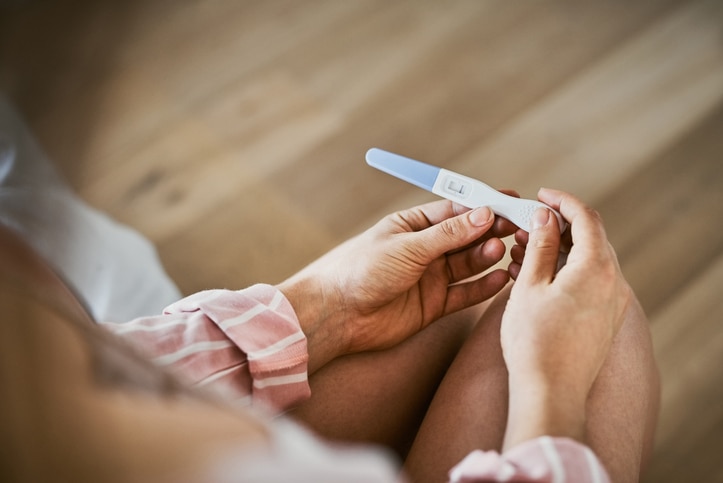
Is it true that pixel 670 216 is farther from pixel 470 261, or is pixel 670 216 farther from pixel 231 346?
pixel 231 346

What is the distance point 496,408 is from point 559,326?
90mm

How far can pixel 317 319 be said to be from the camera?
73 cm

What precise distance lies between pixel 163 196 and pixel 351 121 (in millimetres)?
366

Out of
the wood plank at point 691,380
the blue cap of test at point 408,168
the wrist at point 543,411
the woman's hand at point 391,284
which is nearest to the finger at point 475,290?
the woman's hand at point 391,284

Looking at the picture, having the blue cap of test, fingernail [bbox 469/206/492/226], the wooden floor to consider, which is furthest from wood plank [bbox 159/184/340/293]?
fingernail [bbox 469/206/492/226]

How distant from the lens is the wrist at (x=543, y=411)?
0.53 m

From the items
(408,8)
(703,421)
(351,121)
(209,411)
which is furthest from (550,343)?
(408,8)

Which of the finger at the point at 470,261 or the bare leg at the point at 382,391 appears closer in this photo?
the bare leg at the point at 382,391

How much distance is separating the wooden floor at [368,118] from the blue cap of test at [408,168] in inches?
14.4

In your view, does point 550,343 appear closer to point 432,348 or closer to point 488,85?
point 432,348

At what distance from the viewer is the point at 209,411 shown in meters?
0.36

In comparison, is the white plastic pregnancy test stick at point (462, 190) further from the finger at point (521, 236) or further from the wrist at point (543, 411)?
the wrist at point (543, 411)

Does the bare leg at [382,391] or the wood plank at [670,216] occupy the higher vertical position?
the bare leg at [382,391]

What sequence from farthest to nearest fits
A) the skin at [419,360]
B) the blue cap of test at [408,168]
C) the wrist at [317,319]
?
the blue cap of test at [408,168], the wrist at [317,319], the skin at [419,360]
